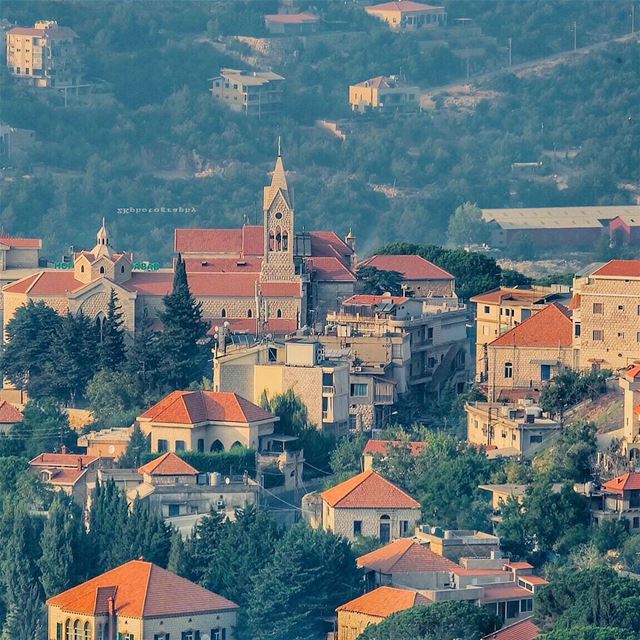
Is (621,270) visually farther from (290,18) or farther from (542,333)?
(290,18)

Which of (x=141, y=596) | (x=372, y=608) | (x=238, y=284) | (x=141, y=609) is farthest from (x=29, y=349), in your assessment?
(x=372, y=608)

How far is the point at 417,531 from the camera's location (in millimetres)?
58344

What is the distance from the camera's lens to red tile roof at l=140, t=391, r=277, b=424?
63.3 m

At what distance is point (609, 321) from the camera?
216 feet

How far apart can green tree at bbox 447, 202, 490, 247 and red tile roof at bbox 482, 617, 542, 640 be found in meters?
69.1

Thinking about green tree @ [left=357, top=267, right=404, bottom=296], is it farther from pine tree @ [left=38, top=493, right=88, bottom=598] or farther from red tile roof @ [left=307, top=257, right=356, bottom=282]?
pine tree @ [left=38, top=493, right=88, bottom=598]

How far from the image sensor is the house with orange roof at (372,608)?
53500 mm

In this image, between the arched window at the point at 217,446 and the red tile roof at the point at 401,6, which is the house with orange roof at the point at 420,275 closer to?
the arched window at the point at 217,446

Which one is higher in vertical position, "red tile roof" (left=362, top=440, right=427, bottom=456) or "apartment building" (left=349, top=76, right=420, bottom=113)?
"apartment building" (left=349, top=76, right=420, bottom=113)

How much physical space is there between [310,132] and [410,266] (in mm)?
65246

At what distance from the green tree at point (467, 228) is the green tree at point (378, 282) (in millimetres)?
45325

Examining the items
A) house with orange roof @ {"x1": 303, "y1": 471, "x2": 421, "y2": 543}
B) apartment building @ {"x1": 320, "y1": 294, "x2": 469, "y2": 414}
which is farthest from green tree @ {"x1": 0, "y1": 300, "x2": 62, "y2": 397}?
house with orange roof @ {"x1": 303, "y1": 471, "x2": 421, "y2": 543}

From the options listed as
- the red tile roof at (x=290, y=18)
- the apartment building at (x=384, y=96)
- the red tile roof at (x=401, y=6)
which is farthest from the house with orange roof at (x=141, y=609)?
the red tile roof at (x=401, y=6)

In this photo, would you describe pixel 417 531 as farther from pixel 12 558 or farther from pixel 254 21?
pixel 254 21
